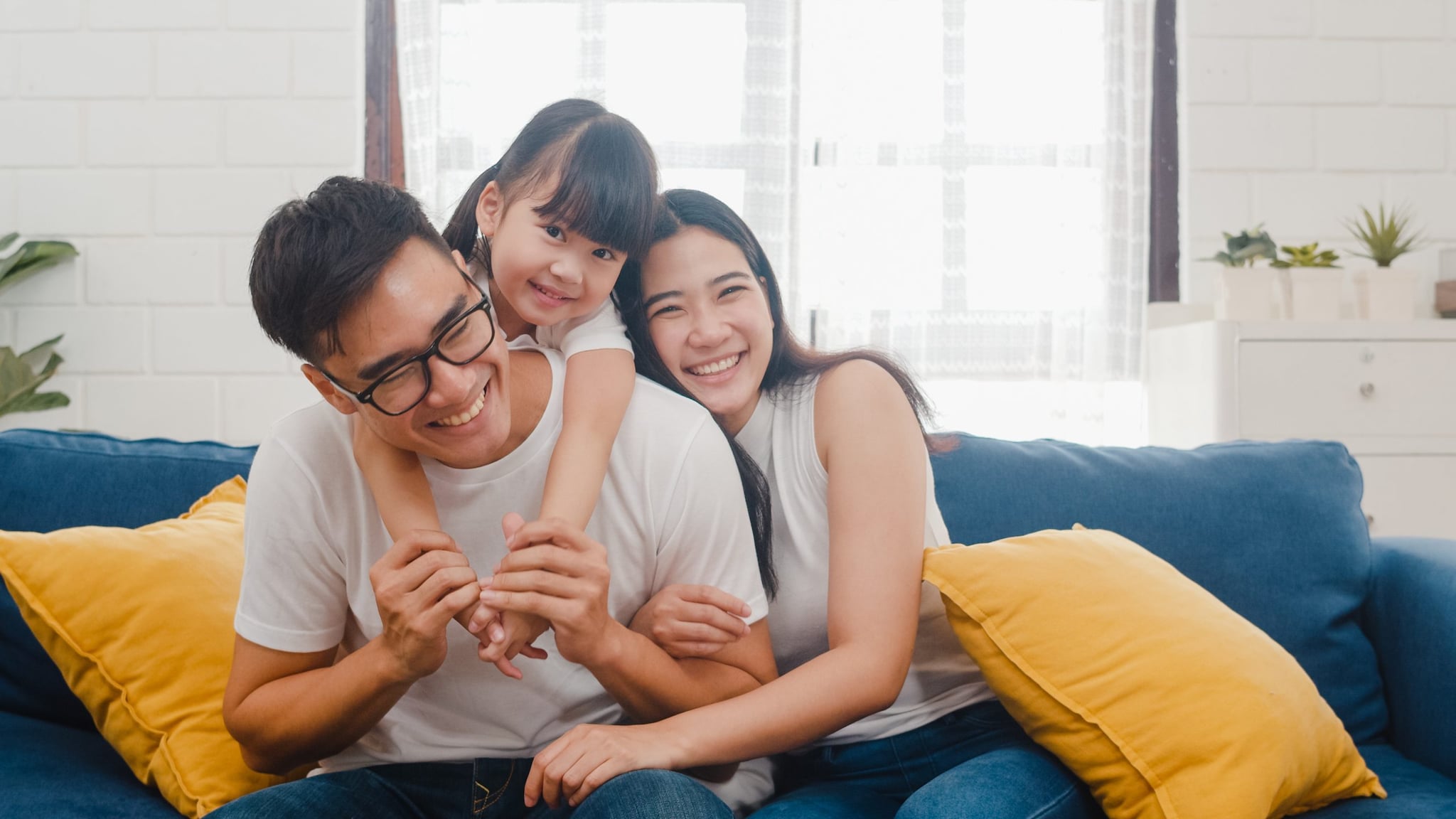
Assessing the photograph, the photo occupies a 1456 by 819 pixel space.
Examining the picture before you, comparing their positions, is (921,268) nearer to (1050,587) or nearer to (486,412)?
(1050,587)

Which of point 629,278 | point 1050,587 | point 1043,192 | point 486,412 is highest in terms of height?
point 1043,192

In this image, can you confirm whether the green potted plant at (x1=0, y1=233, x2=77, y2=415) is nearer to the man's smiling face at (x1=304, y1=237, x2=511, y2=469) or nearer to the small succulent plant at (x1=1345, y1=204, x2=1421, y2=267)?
the man's smiling face at (x1=304, y1=237, x2=511, y2=469)

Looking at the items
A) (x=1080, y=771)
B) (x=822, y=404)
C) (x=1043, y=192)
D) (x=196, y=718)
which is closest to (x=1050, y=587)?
(x=1080, y=771)

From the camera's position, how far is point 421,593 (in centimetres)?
102

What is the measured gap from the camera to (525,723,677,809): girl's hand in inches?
40.6

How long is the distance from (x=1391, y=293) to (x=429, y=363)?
7.97 ft

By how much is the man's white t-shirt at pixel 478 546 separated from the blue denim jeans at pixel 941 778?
0.25m

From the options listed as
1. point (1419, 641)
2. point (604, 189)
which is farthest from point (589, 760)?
point (1419, 641)

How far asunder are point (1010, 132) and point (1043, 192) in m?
0.18

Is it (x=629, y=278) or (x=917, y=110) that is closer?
(x=629, y=278)

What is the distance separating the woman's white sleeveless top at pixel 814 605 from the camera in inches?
53.7

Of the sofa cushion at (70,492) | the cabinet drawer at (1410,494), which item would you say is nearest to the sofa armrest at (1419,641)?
the cabinet drawer at (1410,494)

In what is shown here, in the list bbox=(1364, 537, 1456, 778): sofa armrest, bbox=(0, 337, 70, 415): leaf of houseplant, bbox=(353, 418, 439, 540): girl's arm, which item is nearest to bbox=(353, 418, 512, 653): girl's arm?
bbox=(353, 418, 439, 540): girl's arm

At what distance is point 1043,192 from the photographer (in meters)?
2.82
